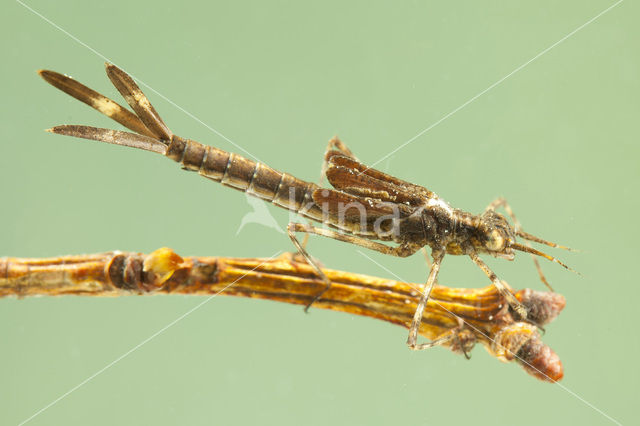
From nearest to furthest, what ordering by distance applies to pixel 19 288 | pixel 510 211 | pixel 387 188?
pixel 19 288 < pixel 387 188 < pixel 510 211

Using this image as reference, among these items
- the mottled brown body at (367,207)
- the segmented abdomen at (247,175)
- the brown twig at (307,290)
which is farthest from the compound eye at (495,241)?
the segmented abdomen at (247,175)

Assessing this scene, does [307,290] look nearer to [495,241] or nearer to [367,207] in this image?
[367,207]

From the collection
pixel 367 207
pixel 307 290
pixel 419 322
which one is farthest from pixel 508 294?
pixel 307 290

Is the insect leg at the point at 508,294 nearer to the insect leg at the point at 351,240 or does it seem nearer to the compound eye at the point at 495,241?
the compound eye at the point at 495,241

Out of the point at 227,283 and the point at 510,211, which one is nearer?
the point at 227,283

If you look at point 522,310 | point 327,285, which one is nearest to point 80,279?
point 327,285

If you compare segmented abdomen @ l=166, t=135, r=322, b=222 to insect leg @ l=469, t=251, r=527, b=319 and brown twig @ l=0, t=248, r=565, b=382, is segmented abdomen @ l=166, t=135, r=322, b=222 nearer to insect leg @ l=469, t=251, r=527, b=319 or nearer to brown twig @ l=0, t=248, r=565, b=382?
brown twig @ l=0, t=248, r=565, b=382

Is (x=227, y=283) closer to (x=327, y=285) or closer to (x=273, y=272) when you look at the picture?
(x=273, y=272)

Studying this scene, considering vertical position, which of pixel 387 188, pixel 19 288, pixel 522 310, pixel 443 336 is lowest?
pixel 19 288
